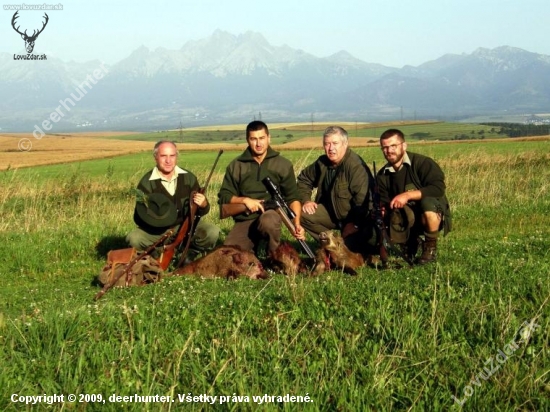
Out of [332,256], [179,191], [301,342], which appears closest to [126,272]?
[179,191]

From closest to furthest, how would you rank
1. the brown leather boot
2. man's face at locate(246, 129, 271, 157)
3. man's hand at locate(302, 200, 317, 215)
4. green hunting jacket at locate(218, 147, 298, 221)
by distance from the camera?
the brown leather boot → man's face at locate(246, 129, 271, 157) → green hunting jacket at locate(218, 147, 298, 221) → man's hand at locate(302, 200, 317, 215)

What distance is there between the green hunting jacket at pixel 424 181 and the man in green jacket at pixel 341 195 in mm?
299

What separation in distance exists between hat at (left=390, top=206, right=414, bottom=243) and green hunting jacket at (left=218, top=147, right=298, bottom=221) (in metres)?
1.66

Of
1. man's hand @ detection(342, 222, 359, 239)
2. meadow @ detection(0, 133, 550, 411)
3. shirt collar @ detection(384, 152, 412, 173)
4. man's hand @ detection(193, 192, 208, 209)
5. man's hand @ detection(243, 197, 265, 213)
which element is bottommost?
meadow @ detection(0, 133, 550, 411)

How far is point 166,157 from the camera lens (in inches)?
372

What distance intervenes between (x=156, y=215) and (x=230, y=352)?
453 centimetres

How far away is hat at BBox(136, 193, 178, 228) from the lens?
31.0ft

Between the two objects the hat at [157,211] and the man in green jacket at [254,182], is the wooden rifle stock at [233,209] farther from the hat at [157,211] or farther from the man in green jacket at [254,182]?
the hat at [157,211]

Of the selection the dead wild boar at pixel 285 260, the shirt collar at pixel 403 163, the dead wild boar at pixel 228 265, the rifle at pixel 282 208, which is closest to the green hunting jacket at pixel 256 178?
the rifle at pixel 282 208

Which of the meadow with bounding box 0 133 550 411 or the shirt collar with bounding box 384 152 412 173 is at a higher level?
the shirt collar with bounding box 384 152 412 173

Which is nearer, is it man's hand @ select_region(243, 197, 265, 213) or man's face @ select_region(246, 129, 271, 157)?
man's hand @ select_region(243, 197, 265, 213)

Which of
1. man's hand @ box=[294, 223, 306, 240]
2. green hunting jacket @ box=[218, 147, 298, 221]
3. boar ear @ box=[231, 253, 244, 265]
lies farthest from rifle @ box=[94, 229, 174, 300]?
man's hand @ box=[294, 223, 306, 240]

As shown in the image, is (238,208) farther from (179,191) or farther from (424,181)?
(424,181)

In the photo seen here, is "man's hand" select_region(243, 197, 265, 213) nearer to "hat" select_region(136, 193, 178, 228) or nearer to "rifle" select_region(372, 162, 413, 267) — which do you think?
"hat" select_region(136, 193, 178, 228)
